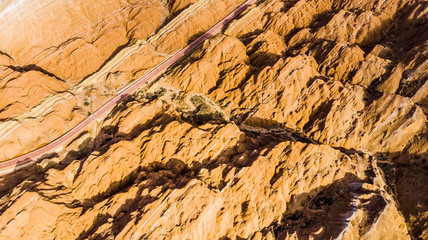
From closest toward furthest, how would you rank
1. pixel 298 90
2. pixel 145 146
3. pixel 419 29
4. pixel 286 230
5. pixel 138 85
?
pixel 286 230 → pixel 145 146 → pixel 298 90 → pixel 419 29 → pixel 138 85

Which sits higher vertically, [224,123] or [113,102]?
[113,102]

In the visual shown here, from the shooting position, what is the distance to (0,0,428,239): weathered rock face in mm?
26344

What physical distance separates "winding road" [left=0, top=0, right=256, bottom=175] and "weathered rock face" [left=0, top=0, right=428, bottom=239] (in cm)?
117

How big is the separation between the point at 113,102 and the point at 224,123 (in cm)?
1967

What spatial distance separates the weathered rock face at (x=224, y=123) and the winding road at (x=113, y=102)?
1174mm

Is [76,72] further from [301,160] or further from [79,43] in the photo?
[301,160]

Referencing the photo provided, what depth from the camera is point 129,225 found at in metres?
24.1

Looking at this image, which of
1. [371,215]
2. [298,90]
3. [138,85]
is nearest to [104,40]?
[138,85]

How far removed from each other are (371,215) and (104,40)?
52.5 metres

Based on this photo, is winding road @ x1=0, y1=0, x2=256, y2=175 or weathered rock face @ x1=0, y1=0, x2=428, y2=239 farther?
winding road @ x1=0, y1=0, x2=256, y2=175

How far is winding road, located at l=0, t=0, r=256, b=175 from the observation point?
3691 centimetres

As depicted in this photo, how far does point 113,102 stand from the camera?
4362 cm

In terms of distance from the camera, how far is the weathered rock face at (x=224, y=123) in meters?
26.3

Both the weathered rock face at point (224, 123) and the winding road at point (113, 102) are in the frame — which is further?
the winding road at point (113, 102)
